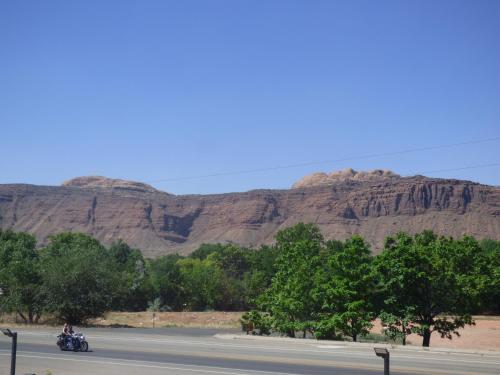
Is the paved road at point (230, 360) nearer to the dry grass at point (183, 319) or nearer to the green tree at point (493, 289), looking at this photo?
the dry grass at point (183, 319)

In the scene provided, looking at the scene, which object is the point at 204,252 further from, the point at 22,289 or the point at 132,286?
the point at 22,289

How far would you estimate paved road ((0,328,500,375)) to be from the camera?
2152cm

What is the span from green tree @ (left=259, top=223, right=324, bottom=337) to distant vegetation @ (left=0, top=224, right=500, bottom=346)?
7cm

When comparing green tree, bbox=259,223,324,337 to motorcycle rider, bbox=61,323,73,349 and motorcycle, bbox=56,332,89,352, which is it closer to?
motorcycle, bbox=56,332,89,352

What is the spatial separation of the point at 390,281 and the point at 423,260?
85.4 inches

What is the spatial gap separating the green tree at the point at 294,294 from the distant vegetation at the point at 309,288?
66mm

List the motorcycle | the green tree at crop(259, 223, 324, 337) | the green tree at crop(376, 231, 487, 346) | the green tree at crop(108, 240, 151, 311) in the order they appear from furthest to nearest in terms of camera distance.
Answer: the green tree at crop(108, 240, 151, 311) → the green tree at crop(259, 223, 324, 337) → the green tree at crop(376, 231, 487, 346) → the motorcycle

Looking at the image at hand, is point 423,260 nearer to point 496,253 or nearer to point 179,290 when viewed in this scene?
point 496,253

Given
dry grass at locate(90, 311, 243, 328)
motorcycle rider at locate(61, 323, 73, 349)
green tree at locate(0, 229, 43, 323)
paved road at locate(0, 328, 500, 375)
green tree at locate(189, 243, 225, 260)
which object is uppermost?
green tree at locate(189, 243, 225, 260)

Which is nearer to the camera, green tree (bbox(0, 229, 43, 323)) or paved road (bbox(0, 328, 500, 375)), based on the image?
paved road (bbox(0, 328, 500, 375))

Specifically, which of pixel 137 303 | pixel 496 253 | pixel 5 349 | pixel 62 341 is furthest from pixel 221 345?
pixel 496 253

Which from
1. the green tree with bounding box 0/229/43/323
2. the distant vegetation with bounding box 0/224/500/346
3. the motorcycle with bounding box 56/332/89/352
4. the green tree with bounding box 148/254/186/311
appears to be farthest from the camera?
the green tree with bounding box 148/254/186/311

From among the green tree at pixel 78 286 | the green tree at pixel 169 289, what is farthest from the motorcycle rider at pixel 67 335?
the green tree at pixel 169 289

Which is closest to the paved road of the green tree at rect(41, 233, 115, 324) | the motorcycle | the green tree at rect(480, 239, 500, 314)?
the motorcycle
